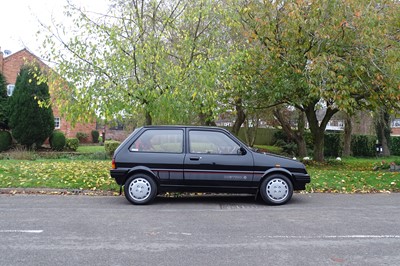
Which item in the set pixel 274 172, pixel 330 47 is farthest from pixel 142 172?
pixel 330 47

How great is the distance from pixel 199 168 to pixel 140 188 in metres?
1.35

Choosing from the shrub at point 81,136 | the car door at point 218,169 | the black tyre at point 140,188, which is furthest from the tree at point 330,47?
the shrub at point 81,136

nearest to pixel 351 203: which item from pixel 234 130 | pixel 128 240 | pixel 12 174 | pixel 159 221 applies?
pixel 159 221

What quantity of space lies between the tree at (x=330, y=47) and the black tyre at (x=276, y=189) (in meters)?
4.46

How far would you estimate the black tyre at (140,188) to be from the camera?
8555mm

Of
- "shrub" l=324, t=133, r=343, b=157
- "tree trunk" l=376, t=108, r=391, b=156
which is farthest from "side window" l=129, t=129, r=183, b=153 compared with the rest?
"tree trunk" l=376, t=108, r=391, b=156

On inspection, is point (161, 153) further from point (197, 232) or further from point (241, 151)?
point (197, 232)

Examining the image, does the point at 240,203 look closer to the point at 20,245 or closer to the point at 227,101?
the point at 20,245

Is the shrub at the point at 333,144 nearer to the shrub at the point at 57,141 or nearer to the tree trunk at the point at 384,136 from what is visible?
the tree trunk at the point at 384,136

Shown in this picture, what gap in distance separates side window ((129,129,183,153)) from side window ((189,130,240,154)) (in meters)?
0.29

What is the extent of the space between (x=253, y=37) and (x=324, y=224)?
8252 mm

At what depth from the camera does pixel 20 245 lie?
5547 millimetres

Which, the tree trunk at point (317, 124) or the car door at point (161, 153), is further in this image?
the tree trunk at point (317, 124)

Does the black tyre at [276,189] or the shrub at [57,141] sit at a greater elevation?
the shrub at [57,141]
